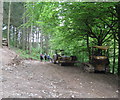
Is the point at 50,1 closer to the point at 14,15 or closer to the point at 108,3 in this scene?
the point at 108,3

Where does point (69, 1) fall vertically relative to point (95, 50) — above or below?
above

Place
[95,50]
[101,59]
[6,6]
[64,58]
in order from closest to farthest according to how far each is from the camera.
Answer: [101,59] < [95,50] < [64,58] < [6,6]

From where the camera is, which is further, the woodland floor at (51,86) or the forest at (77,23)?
the forest at (77,23)

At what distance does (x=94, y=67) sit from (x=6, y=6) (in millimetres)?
17676

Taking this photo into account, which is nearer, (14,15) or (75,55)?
(75,55)

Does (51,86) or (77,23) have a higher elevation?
(77,23)

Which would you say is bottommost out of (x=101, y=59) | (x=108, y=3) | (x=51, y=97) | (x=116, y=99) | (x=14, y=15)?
(x=116, y=99)

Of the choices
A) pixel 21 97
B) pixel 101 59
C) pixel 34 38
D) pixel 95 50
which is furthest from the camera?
pixel 34 38

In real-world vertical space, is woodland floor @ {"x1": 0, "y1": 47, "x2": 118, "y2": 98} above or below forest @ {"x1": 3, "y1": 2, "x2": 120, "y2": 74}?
below

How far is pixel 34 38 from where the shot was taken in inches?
1469

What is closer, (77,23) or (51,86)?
(51,86)

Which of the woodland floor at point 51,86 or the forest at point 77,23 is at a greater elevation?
the forest at point 77,23

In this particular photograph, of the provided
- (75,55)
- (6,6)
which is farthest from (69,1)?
(6,6)

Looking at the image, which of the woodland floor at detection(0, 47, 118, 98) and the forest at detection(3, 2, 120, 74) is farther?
the forest at detection(3, 2, 120, 74)
